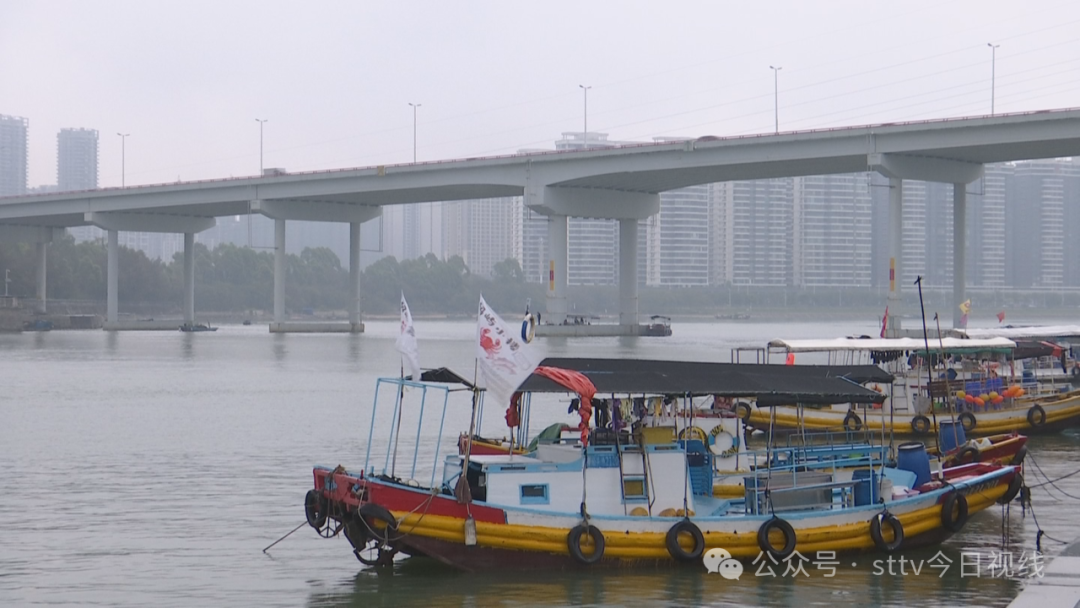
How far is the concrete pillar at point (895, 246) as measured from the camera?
74312mm

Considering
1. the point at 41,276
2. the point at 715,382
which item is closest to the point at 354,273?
the point at 41,276

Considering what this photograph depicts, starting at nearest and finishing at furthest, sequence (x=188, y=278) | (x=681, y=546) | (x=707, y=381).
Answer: (x=681, y=546) < (x=707, y=381) < (x=188, y=278)

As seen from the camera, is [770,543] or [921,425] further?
[921,425]

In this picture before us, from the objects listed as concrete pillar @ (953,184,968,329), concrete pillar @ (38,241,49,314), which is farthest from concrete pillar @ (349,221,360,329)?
concrete pillar @ (953,184,968,329)

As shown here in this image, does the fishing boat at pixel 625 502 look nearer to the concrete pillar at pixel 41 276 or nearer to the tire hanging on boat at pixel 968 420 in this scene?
the tire hanging on boat at pixel 968 420

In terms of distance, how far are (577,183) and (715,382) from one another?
71.1m

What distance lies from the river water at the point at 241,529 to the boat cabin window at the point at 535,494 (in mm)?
917

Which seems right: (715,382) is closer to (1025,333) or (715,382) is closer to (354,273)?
(1025,333)

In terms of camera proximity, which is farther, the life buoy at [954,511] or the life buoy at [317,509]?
the life buoy at [954,511]

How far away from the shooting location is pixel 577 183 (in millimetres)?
89312

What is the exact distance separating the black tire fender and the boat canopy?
2.57 metres

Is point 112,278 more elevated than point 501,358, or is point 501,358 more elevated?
point 112,278

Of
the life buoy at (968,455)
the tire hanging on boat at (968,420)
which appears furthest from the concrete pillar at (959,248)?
the life buoy at (968,455)

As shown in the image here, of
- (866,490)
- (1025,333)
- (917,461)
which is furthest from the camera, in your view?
(1025,333)
